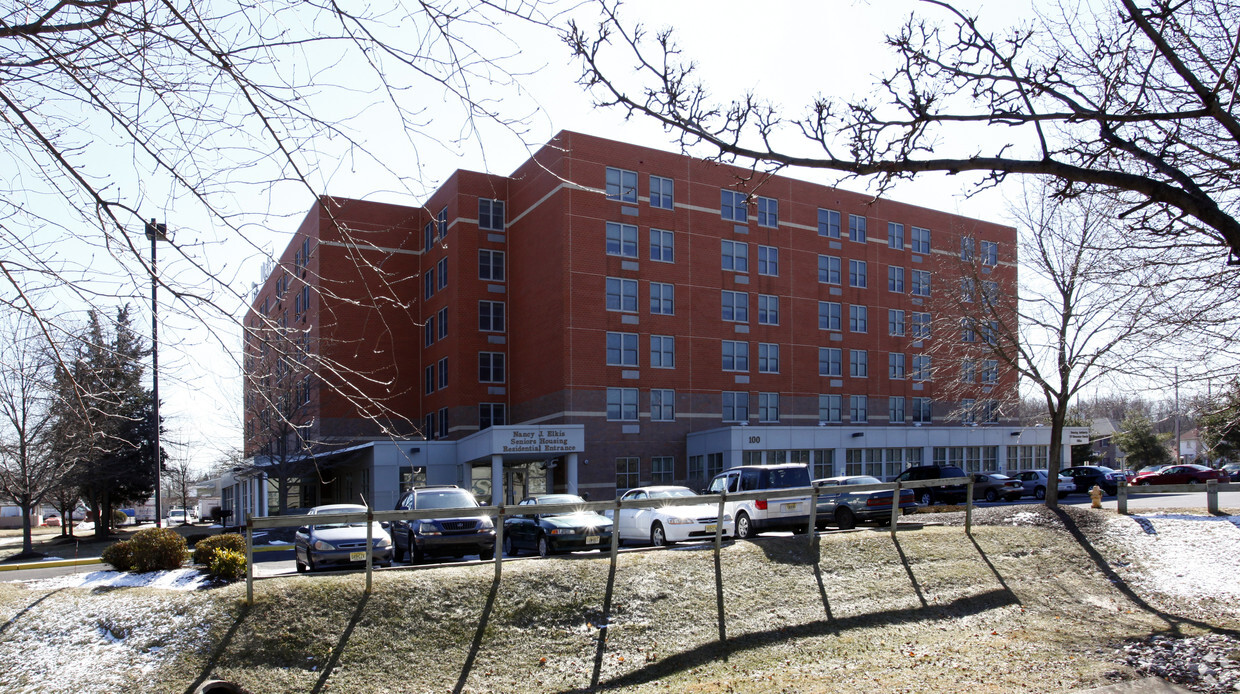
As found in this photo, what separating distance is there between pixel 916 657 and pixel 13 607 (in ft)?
38.1

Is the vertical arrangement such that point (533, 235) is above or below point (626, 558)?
above

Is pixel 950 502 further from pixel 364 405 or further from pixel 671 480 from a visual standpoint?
pixel 364 405

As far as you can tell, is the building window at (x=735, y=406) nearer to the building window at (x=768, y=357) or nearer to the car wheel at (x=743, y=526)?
the building window at (x=768, y=357)

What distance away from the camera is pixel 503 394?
5038cm

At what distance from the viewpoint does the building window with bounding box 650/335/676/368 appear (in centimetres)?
4781

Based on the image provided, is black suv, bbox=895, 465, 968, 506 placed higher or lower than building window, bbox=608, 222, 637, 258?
lower

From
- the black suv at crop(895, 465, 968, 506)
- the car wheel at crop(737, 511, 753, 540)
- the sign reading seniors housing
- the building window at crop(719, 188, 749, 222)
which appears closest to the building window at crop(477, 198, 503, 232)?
the building window at crop(719, 188, 749, 222)

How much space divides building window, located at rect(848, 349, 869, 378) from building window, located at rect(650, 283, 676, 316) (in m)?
13.4

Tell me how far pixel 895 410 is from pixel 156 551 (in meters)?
49.7

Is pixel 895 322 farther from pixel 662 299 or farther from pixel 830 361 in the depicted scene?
pixel 662 299

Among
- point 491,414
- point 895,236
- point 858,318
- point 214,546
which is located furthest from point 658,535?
point 895,236

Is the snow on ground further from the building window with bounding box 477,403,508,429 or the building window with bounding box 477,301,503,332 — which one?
the building window with bounding box 477,301,503,332

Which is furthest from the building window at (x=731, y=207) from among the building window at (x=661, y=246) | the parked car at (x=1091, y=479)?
the parked car at (x=1091, y=479)

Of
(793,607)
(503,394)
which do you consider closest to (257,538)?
(503,394)
